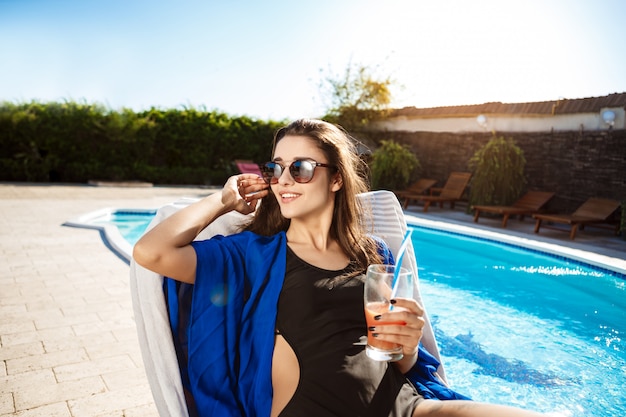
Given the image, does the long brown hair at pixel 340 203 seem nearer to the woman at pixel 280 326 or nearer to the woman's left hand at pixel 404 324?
the woman at pixel 280 326

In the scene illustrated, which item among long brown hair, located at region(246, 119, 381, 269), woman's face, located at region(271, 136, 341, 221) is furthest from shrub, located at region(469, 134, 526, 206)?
woman's face, located at region(271, 136, 341, 221)

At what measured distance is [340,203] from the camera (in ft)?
6.13

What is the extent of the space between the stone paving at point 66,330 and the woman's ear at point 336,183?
148 cm

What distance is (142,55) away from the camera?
20.9 m

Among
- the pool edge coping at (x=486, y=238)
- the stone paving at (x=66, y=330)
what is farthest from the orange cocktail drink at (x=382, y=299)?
the pool edge coping at (x=486, y=238)

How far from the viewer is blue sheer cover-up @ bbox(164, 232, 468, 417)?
54.6 inches

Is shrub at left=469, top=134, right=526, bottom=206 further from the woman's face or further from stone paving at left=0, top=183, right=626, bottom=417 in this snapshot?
the woman's face

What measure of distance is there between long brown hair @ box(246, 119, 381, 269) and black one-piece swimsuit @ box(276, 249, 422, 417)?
23 cm

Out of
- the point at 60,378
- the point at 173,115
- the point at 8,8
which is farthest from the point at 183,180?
the point at 60,378

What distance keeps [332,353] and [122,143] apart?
52.3 feet

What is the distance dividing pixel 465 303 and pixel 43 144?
1428 cm

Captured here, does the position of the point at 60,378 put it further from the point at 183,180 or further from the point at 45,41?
the point at 45,41

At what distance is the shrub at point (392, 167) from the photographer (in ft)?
42.3

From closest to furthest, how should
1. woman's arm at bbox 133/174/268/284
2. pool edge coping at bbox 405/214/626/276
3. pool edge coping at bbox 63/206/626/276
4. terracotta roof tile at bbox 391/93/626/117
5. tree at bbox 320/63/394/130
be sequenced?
woman's arm at bbox 133/174/268/284
pool edge coping at bbox 63/206/626/276
pool edge coping at bbox 405/214/626/276
terracotta roof tile at bbox 391/93/626/117
tree at bbox 320/63/394/130
